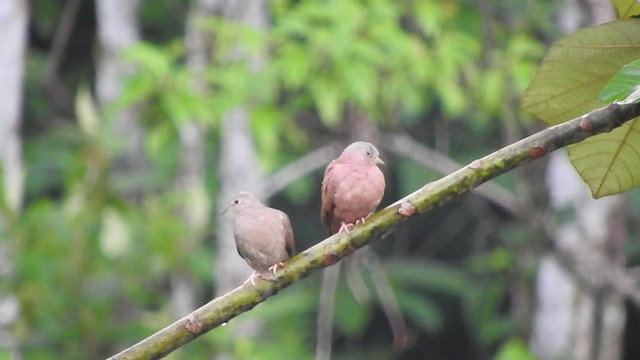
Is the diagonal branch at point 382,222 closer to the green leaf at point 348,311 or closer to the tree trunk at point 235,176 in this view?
the tree trunk at point 235,176

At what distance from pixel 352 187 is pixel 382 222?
2.07ft

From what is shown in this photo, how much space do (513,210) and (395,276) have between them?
306cm

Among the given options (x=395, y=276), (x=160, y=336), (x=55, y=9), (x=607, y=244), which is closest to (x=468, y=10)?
(x=395, y=276)

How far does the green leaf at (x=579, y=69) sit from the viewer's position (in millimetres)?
1892

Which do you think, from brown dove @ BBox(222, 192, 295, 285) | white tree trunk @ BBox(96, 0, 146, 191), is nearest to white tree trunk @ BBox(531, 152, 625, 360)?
white tree trunk @ BBox(96, 0, 146, 191)

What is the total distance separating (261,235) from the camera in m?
2.98

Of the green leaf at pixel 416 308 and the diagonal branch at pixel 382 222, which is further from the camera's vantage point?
the green leaf at pixel 416 308

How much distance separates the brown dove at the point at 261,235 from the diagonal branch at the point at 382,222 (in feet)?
2.26

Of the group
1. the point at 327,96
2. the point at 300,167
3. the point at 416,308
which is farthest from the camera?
the point at 416,308

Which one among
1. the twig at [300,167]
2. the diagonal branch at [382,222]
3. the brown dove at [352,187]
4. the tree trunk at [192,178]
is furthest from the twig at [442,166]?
the diagonal branch at [382,222]

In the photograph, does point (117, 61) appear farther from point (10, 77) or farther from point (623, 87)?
point (623, 87)

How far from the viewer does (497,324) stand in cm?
967

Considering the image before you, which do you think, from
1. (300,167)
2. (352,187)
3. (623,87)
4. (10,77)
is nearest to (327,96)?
(300,167)

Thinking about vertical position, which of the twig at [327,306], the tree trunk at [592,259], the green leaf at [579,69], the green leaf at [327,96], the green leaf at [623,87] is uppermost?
the green leaf at [623,87]
